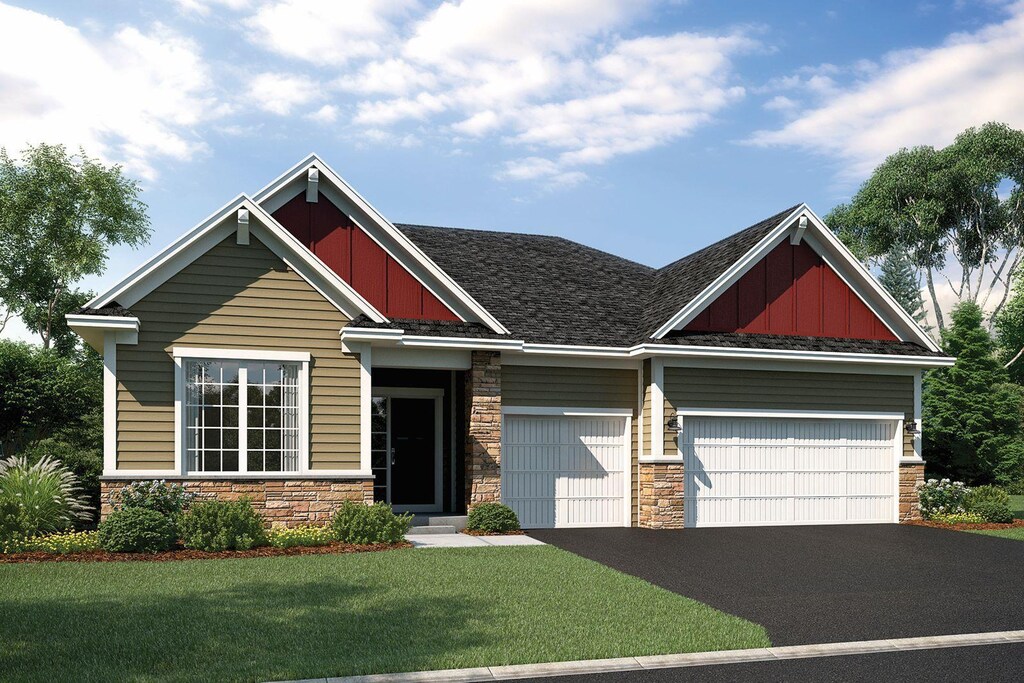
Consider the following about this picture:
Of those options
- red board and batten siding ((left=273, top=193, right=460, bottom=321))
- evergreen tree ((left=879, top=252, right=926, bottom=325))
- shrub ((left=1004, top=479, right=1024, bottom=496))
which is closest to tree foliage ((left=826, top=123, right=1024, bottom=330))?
evergreen tree ((left=879, top=252, right=926, bottom=325))

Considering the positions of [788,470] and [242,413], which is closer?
[242,413]

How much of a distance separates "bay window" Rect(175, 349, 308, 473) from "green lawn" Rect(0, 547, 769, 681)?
2.95 m

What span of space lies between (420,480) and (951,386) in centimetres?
1878

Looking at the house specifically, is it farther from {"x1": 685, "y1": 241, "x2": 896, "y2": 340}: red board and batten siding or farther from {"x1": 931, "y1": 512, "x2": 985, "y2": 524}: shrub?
{"x1": 931, "y1": 512, "x2": 985, "y2": 524}: shrub

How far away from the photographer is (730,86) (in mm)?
17750

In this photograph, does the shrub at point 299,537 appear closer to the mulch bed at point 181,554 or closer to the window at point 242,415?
the mulch bed at point 181,554

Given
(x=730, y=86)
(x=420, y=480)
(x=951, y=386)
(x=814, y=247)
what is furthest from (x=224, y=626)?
(x=951, y=386)

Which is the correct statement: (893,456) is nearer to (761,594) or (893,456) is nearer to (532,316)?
(532,316)

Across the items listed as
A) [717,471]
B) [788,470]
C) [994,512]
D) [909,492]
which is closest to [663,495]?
[717,471]

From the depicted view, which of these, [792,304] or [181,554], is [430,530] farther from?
[792,304]

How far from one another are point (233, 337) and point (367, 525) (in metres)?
3.84

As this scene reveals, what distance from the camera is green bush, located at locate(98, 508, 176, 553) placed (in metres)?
13.4

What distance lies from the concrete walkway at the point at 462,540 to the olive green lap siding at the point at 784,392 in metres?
3.94

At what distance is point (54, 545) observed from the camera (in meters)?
13.2
